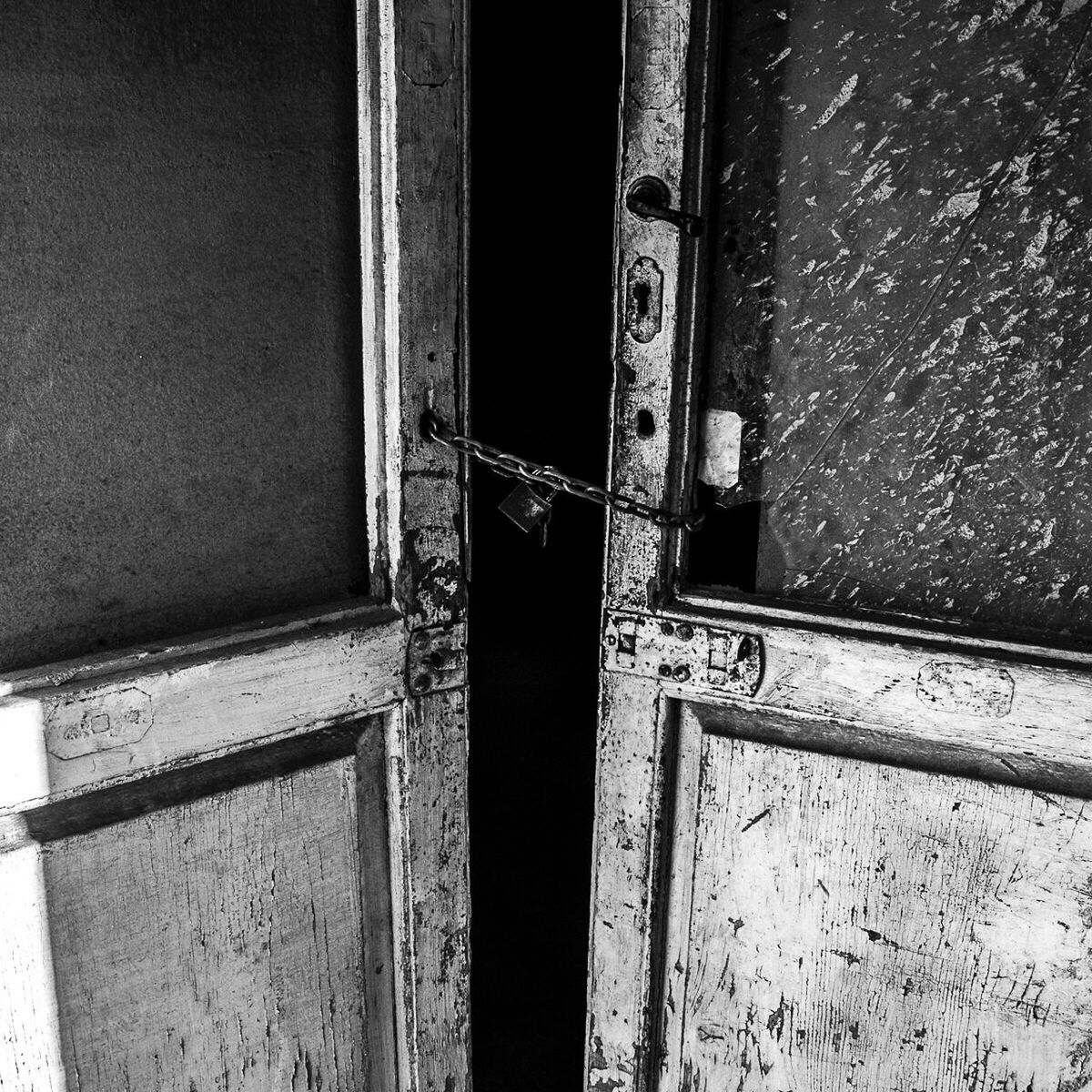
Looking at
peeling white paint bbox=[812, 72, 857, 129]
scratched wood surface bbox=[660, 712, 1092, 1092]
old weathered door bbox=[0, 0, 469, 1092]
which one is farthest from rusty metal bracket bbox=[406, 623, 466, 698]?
peeling white paint bbox=[812, 72, 857, 129]

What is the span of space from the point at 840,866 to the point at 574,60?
3.75 ft

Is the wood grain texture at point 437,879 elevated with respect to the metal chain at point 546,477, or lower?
lower

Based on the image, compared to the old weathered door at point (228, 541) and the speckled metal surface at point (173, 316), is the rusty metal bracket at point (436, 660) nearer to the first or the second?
the old weathered door at point (228, 541)

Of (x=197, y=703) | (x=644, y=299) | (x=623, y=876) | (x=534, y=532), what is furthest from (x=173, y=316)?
(x=623, y=876)

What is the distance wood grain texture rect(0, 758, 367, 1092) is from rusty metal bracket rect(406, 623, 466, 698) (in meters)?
0.13

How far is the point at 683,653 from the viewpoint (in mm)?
1206

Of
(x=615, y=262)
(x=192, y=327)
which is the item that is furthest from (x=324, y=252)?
(x=615, y=262)

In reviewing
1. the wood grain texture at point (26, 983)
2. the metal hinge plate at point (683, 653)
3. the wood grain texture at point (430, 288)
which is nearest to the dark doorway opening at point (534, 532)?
the wood grain texture at point (430, 288)

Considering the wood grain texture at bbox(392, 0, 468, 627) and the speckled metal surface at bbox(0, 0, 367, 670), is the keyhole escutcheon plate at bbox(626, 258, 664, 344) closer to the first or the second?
the wood grain texture at bbox(392, 0, 468, 627)

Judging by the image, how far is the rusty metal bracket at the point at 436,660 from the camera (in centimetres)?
121

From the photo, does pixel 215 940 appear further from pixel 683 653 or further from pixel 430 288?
pixel 430 288

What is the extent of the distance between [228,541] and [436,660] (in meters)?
0.29

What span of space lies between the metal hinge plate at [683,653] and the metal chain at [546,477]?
0.13m

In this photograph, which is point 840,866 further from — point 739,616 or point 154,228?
point 154,228
